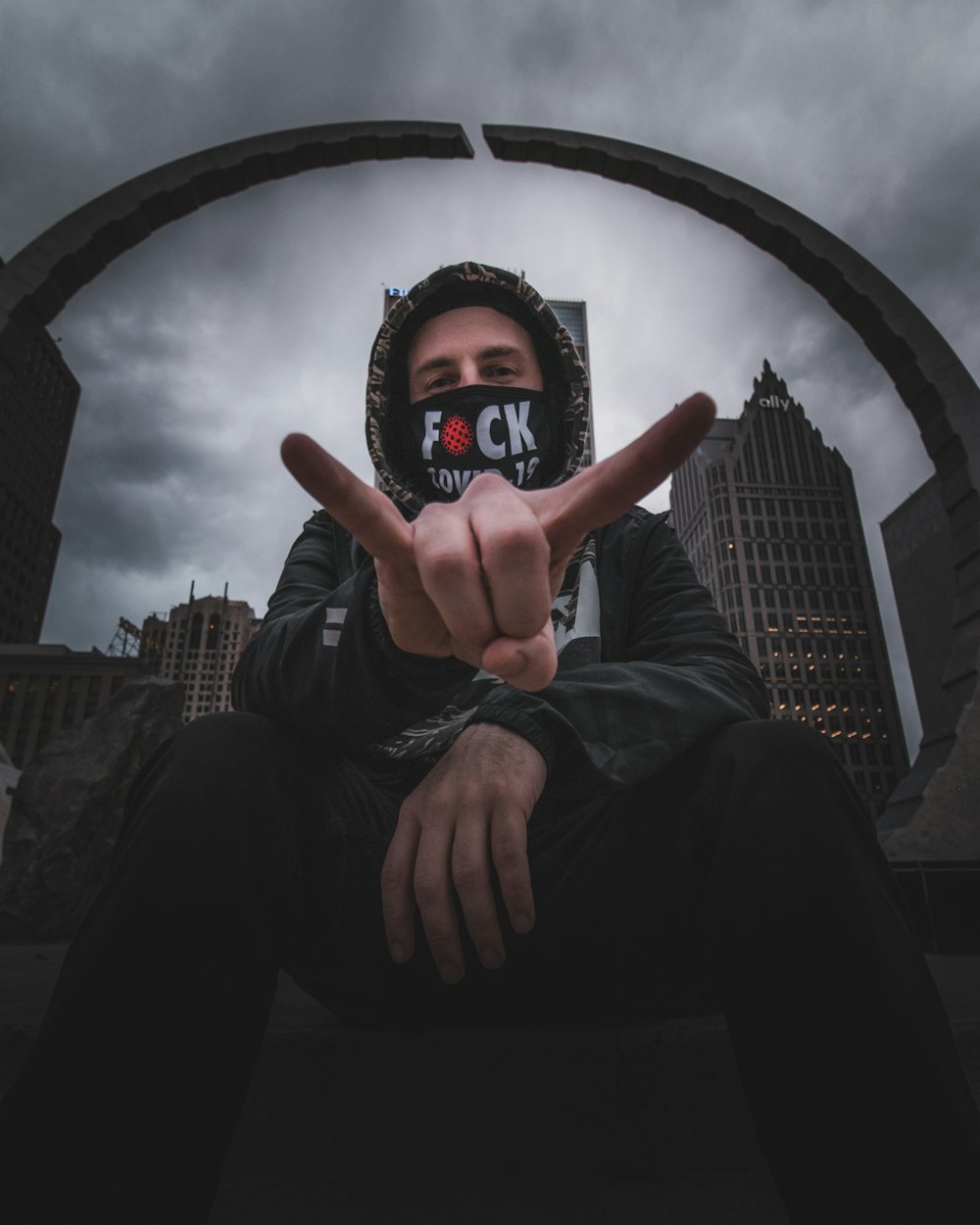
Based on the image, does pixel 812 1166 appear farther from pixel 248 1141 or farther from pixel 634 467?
pixel 248 1141

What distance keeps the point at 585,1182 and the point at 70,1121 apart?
964 millimetres

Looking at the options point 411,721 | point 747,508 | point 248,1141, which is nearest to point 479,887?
point 411,721

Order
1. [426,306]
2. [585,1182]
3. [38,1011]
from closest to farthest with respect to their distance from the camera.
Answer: [585,1182]
[38,1011]
[426,306]

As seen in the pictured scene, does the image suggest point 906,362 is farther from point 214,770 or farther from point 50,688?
point 50,688

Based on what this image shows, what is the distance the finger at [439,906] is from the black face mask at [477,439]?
3.59 ft

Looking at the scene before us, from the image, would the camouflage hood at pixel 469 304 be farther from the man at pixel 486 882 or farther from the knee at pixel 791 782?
the knee at pixel 791 782

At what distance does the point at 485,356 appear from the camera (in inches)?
75.3

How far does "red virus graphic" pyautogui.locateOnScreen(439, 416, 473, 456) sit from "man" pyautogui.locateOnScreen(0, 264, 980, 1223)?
0.69m

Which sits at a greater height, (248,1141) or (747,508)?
(747,508)

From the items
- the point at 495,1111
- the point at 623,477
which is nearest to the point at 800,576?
the point at 495,1111

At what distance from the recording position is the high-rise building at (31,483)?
72562mm

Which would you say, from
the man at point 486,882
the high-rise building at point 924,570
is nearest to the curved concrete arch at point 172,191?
the man at point 486,882

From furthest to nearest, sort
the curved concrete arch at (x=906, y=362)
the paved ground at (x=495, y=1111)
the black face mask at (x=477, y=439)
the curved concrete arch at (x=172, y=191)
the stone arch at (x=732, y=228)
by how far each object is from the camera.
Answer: the curved concrete arch at (x=172, y=191) → the stone arch at (x=732, y=228) → the curved concrete arch at (x=906, y=362) → the black face mask at (x=477, y=439) → the paved ground at (x=495, y=1111)

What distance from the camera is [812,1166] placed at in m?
0.80
